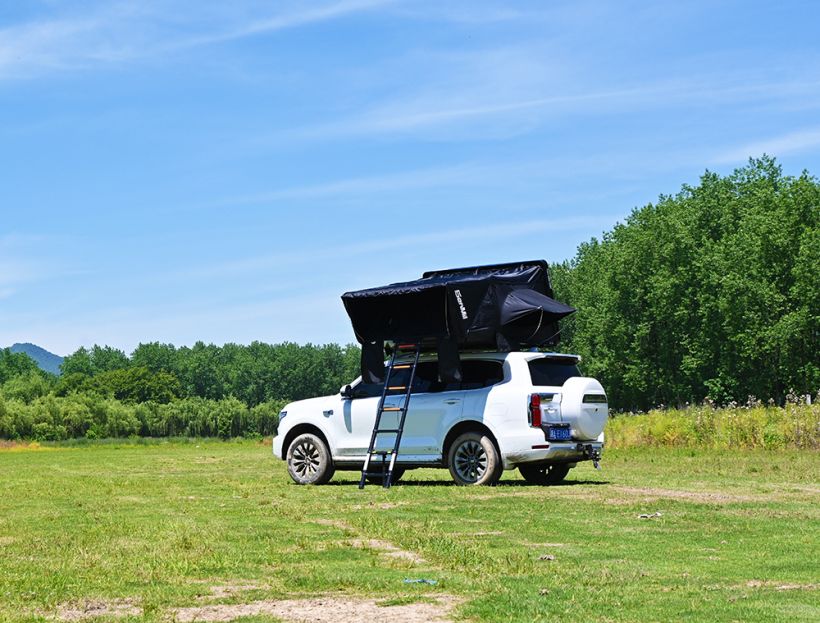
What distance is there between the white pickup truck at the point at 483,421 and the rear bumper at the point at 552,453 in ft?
0.05

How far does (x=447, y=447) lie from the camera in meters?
18.4

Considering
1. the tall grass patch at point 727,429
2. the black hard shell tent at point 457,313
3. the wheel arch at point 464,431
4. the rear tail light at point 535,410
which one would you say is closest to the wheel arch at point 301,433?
the black hard shell tent at point 457,313

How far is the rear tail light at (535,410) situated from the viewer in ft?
57.9

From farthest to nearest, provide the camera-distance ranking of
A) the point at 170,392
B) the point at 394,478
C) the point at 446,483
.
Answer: the point at 170,392 → the point at 394,478 → the point at 446,483

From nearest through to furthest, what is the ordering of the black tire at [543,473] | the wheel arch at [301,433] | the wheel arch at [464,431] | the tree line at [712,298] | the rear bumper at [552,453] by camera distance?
the rear bumper at [552,453]
the wheel arch at [464,431]
the black tire at [543,473]
the wheel arch at [301,433]
the tree line at [712,298]

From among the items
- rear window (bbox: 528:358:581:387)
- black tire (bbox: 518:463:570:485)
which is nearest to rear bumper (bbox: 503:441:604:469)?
rear window (bbox: 528:358:581:387)

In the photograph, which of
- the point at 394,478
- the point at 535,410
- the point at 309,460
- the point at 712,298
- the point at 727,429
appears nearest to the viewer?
the point at 535,410

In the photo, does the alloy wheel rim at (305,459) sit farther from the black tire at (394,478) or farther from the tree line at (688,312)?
the tree line at (688,312)

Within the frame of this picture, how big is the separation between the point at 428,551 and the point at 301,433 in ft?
33.0

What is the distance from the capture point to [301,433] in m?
20.0

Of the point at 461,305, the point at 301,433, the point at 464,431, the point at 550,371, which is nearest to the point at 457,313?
the point at 461,305

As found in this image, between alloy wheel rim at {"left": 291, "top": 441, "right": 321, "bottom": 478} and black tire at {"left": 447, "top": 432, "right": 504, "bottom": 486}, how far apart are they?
2.56 meters

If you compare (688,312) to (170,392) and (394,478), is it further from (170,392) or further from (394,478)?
(170,392)

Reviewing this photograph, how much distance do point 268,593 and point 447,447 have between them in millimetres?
10559
